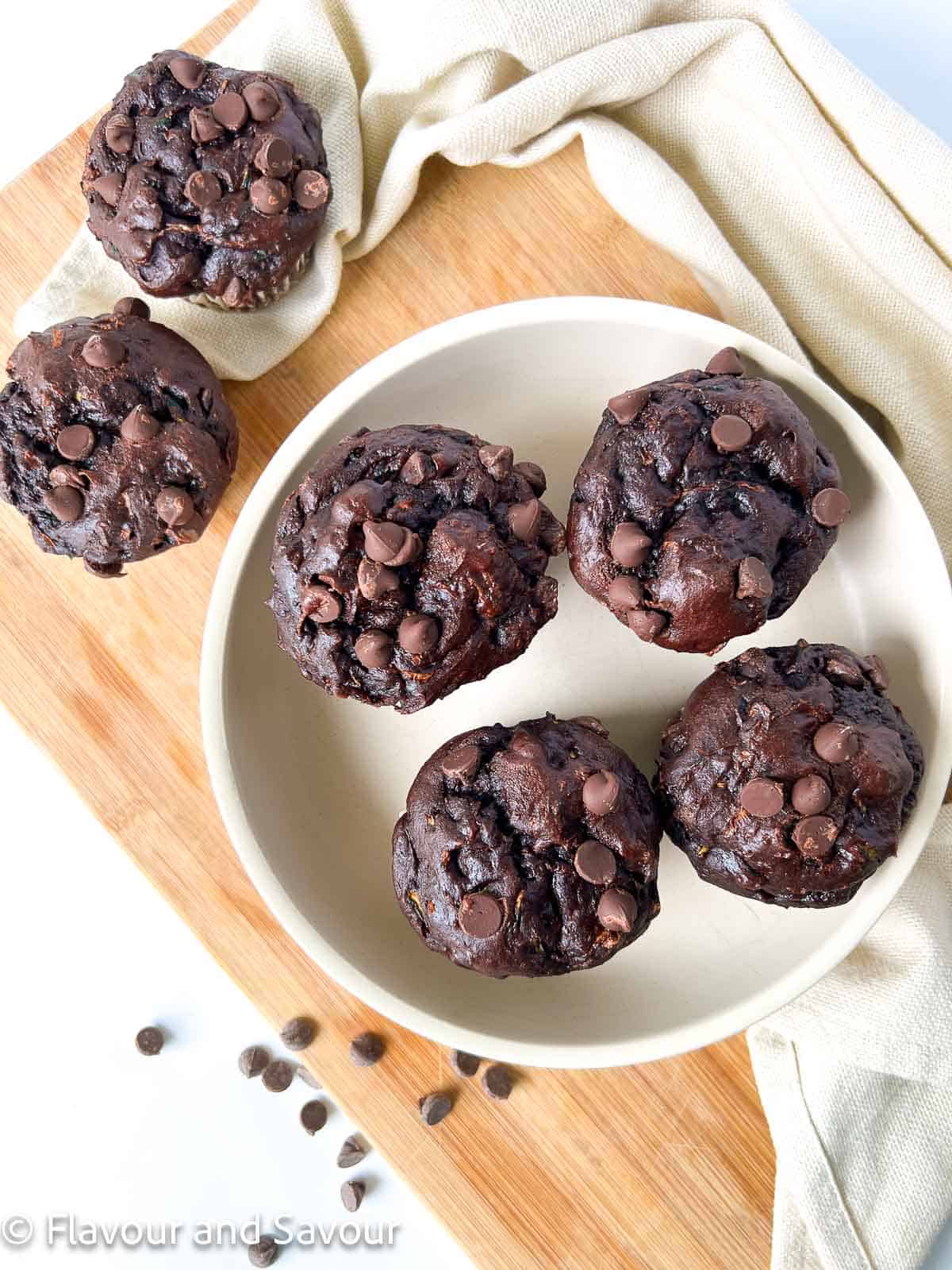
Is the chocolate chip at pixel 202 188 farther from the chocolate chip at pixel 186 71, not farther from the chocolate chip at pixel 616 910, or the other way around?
the chocolate chip at pixel 616 910

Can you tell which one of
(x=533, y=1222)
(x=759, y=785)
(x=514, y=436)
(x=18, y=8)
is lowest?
(x=533, y=1222)

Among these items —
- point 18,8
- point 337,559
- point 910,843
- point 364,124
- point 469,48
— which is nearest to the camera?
point 337,559

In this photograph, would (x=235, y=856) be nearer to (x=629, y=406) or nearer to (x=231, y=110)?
(x=629, y=406)

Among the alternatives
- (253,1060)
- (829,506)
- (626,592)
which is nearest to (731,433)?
(829,506)

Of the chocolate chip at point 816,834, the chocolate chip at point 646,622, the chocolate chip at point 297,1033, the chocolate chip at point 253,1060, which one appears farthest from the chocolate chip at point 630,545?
the chocolate chip at point 253,1060

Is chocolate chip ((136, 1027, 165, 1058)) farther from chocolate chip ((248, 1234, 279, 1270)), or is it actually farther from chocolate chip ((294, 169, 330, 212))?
chocolate chip ((294, 169, 330, 212))

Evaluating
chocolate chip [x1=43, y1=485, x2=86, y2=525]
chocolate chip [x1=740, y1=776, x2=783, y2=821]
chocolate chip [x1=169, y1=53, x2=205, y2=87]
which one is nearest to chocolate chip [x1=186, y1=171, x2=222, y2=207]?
chocolate chip [x1=169, y1=53, x2=205, y2=87]

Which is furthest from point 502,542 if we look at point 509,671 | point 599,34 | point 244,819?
point 599,34

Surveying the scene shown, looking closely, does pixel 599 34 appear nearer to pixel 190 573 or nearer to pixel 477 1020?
pixel 190 573
